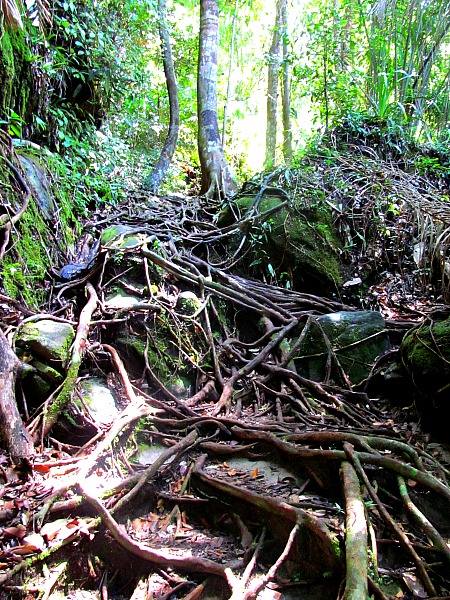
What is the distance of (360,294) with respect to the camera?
207 inches

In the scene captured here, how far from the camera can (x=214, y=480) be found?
8.83 ft

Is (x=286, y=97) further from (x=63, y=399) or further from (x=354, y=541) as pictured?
(x=354, y=541)

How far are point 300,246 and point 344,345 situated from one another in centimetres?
161

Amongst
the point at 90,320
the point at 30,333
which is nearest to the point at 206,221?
the point at 90,320

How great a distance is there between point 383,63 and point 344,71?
3.06ft

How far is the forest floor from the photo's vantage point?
2.13 m

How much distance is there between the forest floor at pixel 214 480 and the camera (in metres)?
2.13

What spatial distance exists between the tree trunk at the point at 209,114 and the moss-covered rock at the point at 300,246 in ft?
6.34

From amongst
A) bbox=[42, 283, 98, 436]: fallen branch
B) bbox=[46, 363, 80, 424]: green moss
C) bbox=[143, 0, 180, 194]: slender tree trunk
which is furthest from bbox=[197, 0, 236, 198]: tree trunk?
bbox=[46, 363, 80, 424]: green moss

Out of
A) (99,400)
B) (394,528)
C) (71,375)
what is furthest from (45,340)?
(394,528)

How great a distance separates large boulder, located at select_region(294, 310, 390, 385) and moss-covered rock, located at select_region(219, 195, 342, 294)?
38.4 inches

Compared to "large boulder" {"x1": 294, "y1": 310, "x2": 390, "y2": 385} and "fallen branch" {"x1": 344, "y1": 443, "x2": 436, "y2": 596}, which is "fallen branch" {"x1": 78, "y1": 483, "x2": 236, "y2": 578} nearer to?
"fallen branch" {"x1": 344, "y1": 443, "x2": 436, "y2": 596}

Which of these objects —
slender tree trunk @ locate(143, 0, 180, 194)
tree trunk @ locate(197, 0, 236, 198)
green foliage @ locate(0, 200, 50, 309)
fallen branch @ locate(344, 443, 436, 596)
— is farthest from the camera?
slender tree trunk @ locate(143, 0, 180, 194)

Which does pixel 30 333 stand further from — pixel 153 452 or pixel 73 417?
pixel 153 452
